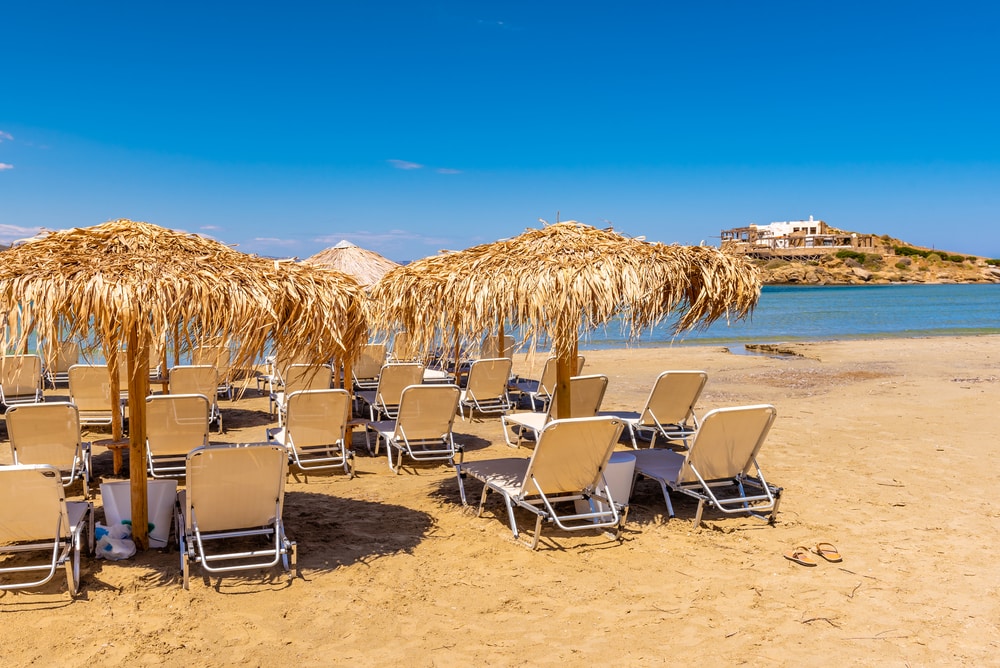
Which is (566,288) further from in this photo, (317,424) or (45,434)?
(45,434)

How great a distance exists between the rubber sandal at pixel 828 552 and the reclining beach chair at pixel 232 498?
3.14 m

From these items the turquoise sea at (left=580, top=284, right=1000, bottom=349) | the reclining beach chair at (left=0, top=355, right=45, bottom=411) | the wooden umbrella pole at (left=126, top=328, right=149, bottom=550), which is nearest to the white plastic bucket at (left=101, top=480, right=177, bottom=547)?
the wooden umbrella pole at (left=126, top=328, right=149, bottom=550)

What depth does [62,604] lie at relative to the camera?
3.91m

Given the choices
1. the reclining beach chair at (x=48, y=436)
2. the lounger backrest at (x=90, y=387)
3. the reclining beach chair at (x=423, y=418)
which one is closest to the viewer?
the reclining beach chair at (x=48, y=436)

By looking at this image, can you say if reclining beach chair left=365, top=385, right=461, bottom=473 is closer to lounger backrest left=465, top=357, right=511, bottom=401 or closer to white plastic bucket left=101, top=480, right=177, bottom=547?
lounger backrest left=465, top=357, right=511, bottom=401

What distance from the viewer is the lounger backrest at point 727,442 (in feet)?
16.6

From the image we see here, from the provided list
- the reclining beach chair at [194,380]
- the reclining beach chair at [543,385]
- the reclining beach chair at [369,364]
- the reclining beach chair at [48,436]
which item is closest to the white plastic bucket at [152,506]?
the reclining beach chair at [48,436]

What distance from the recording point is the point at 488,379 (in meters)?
9.33

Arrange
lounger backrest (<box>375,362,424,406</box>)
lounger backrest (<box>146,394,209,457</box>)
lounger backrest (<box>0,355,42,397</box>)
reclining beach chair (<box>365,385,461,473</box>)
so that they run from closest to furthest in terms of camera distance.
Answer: lounger backrest (<box>146,394,209,457</box>) → reclining beach chair (<box>365,385,461,473</box>) → lounger backrest (<box>375,362,424,406</box>) → lounger backrest (<box>0,355,42,397</box>)

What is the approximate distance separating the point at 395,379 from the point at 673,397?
3.02 m

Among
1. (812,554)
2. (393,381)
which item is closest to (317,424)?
(393,381)

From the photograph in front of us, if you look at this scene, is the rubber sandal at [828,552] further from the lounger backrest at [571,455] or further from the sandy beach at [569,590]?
the lounger backrest at [571,455]

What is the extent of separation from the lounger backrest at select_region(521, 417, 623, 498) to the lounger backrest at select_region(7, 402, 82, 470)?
3562mm

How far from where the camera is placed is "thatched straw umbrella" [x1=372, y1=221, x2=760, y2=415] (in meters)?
5.13
